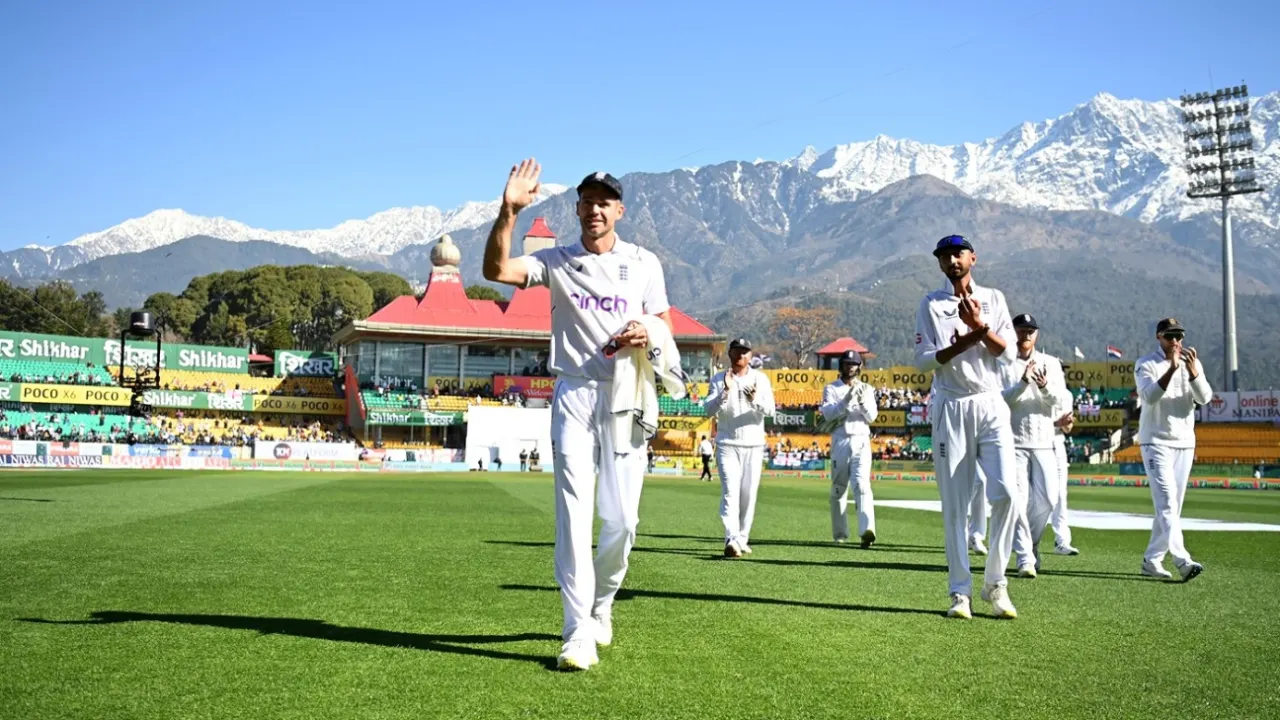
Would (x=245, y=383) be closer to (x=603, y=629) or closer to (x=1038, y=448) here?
(x=1038, y=448)

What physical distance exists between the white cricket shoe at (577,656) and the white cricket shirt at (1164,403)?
7.25 metres

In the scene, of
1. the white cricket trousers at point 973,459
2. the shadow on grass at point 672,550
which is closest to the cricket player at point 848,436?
the shadow on grass at point 672,550

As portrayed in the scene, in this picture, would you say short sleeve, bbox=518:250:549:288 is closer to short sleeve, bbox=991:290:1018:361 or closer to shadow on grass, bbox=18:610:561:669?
shadow on grass, bbox=18:610:561:669

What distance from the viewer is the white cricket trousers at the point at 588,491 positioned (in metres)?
6.12

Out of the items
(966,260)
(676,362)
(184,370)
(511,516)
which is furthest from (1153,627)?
(184,370)

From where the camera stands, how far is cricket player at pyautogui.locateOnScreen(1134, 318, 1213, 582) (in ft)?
34.2

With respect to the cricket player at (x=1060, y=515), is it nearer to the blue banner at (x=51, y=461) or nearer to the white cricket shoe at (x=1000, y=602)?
the white cricket shoe at (x=1000, y=602)

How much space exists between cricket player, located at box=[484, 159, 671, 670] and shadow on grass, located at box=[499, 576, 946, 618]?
2.02 m

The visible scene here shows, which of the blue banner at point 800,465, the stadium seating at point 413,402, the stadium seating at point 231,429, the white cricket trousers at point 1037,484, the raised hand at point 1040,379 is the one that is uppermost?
the raised hand at point 1040,379

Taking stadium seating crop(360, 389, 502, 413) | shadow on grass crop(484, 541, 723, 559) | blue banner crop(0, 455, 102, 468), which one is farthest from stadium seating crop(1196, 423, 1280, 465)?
blue banner crop(0, 455, 102, 468)

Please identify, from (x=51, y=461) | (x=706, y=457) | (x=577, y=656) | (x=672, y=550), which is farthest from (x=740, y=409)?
(x=51, y=461)

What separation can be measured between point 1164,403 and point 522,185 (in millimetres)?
7656

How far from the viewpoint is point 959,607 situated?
25.1ft

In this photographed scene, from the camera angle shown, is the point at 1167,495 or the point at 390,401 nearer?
the point at 1167,495
